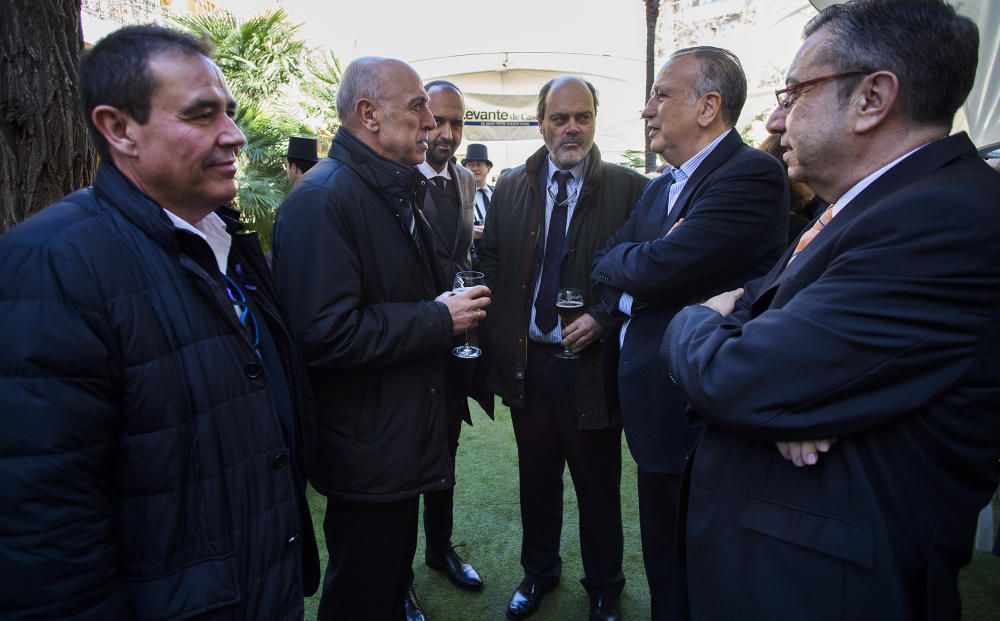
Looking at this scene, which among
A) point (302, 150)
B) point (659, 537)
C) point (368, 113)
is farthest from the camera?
Result: point (302, 150)

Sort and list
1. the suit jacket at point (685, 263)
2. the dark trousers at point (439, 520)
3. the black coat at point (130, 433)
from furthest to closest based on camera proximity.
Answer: the dark trousers at point (439, 520) < the suit jacket at point (685, 263) < the black coat at point (130, 433)

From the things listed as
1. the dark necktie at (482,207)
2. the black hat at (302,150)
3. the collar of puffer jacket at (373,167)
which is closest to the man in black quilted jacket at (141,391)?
the collar of puffer jacket at (373,167)

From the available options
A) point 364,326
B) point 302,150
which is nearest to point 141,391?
point 364,326

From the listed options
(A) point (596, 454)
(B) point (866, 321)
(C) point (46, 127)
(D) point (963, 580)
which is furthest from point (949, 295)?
(D) point (963, 580)

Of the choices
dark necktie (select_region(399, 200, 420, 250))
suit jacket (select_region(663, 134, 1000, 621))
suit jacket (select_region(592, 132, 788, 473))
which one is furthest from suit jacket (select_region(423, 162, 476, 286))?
suit jacket (select_region(663, 134, 1000, 621))

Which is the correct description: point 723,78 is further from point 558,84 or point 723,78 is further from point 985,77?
point 985,77

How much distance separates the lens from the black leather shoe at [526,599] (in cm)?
300

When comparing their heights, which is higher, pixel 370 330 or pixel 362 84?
pixel 362 84

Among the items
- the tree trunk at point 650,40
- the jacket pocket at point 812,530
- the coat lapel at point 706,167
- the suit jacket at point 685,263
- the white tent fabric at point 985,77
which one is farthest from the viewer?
the tree trunk at point 650,40

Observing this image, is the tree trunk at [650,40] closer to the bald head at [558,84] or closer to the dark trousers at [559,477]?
the bald head at [558,84]

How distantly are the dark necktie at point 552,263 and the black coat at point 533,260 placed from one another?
5cm

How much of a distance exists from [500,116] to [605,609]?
9281mm

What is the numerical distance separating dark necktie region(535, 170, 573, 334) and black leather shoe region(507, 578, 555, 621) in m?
1.35

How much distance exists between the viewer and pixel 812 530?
1.29 meters
